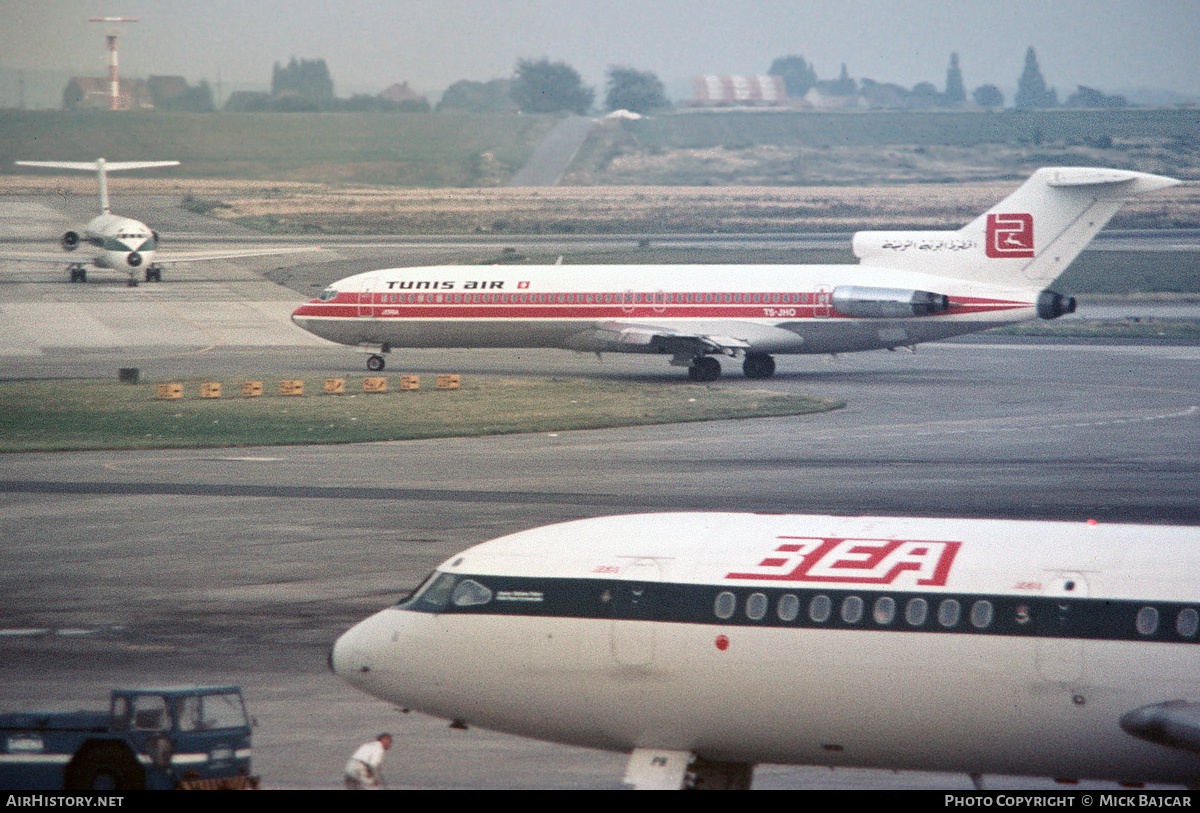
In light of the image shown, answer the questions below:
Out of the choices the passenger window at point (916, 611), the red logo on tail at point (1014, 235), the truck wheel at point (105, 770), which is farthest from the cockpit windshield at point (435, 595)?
the red logo on tail at point (1014, 235)

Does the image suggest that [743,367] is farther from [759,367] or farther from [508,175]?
[508,175]

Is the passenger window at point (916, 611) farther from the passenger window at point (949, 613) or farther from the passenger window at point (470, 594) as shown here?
the passenger window at point (470, 594)

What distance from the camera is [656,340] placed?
2308 inches

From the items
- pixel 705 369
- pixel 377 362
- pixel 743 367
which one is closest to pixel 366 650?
pixel 705 369

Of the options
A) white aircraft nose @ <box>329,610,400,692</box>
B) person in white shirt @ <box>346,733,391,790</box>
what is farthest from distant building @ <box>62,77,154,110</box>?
person in white shirt @ <box>346,733,391,790</box>

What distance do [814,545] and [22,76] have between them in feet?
532

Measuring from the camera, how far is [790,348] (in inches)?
2328

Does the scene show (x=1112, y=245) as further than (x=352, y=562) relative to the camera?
Yes

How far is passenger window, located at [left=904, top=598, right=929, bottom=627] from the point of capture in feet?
44.6

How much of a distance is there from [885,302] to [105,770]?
46.4 metres

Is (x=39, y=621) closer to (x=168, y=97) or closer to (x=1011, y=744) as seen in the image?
(x=1011, y=744)

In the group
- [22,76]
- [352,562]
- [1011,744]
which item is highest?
[22,76]
